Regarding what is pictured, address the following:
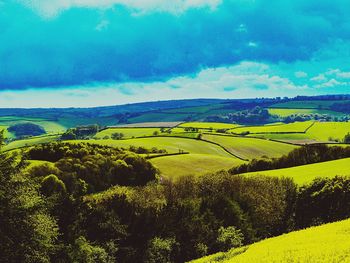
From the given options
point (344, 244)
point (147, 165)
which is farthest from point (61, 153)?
point (344, 244)

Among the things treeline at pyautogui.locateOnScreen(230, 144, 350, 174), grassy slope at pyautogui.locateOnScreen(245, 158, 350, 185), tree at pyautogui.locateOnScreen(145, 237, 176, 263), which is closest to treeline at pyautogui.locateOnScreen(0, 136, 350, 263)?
tree at pyautogui.locateOnScreen(145, 237, 176, 263)

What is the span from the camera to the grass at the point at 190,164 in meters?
118

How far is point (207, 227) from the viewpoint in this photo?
59750mm

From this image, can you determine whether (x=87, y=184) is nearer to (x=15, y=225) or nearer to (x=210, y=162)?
(x=15, y=225)

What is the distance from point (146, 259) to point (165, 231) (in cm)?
575

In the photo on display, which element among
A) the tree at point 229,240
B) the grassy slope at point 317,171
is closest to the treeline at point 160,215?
the tree at point 229,240

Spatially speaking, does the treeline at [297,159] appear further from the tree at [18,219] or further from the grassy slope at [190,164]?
the tree at [18,219]

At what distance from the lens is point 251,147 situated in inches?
6658

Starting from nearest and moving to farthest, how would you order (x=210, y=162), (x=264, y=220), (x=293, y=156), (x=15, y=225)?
(x=15, y=225) < (x=264, y=220) < (x=293, y=156) < (x=210, y=162)

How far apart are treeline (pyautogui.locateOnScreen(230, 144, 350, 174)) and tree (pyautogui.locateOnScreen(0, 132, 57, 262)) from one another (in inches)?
2922

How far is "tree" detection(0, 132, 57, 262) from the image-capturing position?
1515 inches

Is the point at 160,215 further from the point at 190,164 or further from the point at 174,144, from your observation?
the point at 174,144

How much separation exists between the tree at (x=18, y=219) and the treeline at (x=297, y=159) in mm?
74228

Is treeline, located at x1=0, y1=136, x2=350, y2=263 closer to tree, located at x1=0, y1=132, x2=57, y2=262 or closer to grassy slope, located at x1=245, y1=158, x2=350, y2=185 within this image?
tree, located at x1=0, y1=132, x2=57, y2=262
